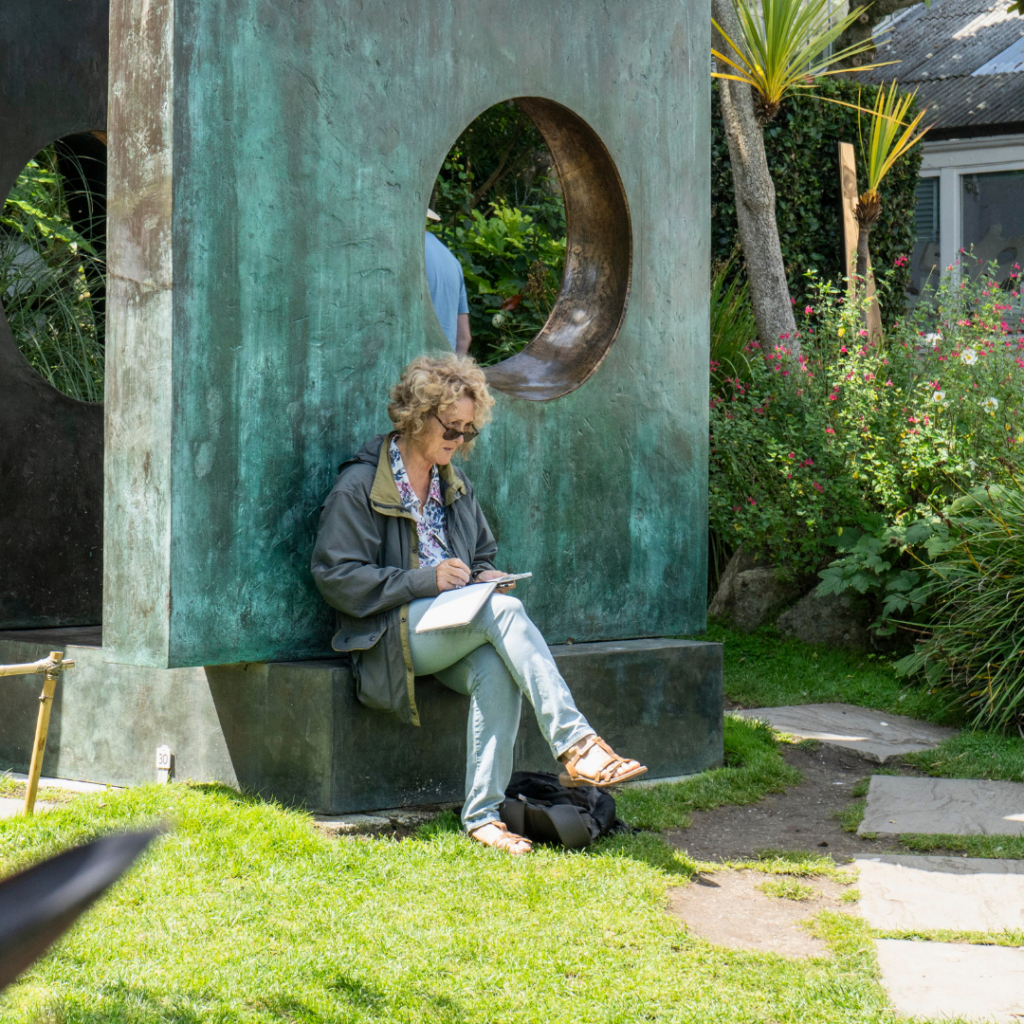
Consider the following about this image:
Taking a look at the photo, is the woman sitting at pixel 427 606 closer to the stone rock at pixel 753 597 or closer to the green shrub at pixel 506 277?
the stone rock at pixel 753 597

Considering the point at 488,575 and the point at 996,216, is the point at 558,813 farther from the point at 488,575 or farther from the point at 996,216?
the point at 996,216

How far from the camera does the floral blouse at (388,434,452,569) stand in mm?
4082

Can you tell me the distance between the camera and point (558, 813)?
3.74 m

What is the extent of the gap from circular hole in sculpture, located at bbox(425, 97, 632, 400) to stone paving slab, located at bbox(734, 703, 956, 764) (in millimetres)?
1904

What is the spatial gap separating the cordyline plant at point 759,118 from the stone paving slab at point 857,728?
2570 mm

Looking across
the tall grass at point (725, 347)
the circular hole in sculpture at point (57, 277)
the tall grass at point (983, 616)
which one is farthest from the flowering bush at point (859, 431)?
the circular hole in sculpture at point (57, 277)

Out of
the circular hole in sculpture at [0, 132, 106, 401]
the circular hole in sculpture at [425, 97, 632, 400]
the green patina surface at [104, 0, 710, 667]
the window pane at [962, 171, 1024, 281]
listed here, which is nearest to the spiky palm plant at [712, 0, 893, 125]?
the circular hole in sculpture at [425, 97, 632, 400]

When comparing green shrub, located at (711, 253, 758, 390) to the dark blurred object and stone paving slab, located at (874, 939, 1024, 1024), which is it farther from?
the dark blurred object

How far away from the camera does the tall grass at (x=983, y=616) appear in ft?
18.3

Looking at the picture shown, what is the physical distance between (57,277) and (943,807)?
13.4 feet

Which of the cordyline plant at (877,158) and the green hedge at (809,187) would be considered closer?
the cordyline plant at (877,158)

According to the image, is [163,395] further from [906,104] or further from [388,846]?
[906,104]

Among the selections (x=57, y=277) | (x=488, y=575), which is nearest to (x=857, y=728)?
(x=488, y=575)

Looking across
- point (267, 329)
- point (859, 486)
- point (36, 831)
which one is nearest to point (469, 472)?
point (267, 329)
